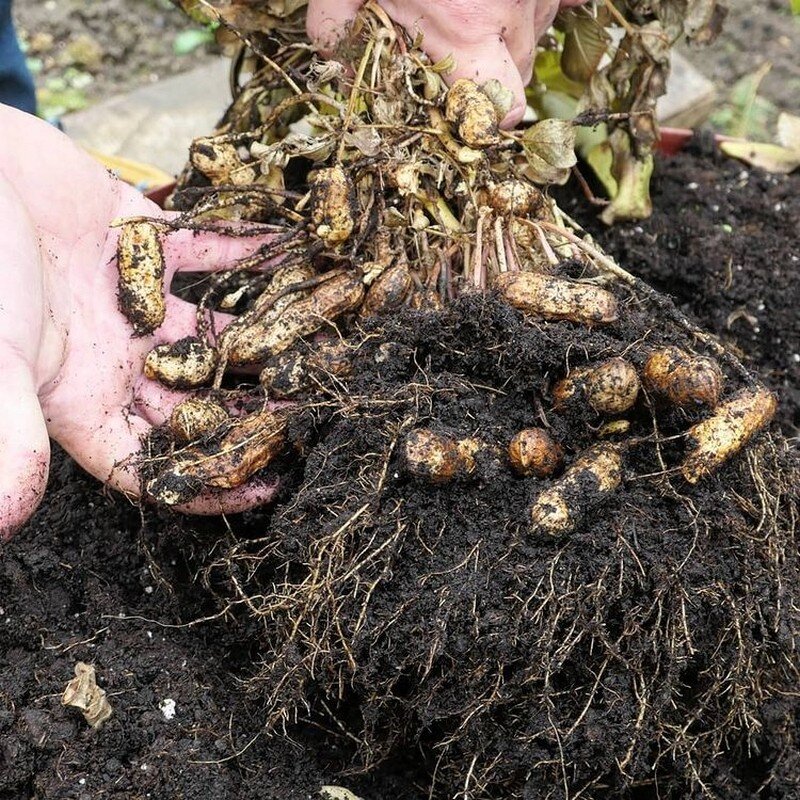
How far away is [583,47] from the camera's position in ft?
6.66

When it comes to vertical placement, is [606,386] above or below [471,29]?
below

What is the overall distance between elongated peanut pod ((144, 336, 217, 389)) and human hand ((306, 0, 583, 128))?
686mm

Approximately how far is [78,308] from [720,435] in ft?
3.48

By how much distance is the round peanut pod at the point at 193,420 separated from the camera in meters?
1.47

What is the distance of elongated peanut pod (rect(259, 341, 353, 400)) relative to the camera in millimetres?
1465

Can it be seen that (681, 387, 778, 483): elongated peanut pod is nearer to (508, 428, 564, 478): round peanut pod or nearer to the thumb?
(508, 428, 564, 478): round peanut pod

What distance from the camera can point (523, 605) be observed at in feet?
4.21

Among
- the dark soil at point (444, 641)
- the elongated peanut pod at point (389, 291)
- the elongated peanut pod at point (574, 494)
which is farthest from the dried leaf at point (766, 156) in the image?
the elongated peanut pod at point (574, 494)

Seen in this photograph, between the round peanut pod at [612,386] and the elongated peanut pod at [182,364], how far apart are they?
0.65 metres

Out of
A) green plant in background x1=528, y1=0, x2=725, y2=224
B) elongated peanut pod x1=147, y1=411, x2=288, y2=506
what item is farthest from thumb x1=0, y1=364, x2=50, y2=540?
green plant in background x1=528, y1=0, x2=725, y2=224

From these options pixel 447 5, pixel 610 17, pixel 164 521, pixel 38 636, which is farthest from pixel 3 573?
pixel 610 17

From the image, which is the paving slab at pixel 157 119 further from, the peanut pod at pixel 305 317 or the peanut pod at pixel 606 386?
the peanut pod at pixel 606 386

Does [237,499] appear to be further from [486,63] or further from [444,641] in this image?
[486,63]

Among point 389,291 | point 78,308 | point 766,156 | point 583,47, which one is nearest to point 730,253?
point 766,156
